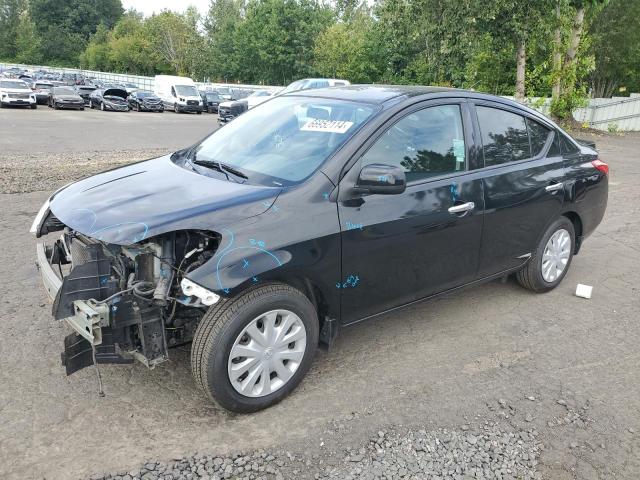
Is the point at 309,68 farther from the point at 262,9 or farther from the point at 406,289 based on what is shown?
the point at 406,289

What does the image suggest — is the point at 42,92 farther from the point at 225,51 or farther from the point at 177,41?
the point at 177,41

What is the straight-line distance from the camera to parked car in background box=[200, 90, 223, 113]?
33812 mm

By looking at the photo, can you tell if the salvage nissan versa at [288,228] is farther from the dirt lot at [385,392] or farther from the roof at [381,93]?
the dirt lot at [385,392]

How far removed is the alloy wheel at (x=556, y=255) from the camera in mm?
4840

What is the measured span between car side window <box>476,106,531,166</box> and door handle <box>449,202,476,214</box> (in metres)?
0.41

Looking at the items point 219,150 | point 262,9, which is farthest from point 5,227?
point 262,9

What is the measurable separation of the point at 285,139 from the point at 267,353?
148 cm

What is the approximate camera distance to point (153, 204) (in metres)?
3.01

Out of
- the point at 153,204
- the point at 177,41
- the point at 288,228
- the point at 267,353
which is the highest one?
the point at 177,41

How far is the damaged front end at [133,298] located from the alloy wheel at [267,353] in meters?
0.31

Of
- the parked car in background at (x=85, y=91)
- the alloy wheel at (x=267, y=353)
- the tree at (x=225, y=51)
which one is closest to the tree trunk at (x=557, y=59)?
the alloy wheel at (x=267, y=353)

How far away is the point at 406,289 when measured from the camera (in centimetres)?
369

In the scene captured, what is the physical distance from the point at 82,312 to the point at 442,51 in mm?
20189

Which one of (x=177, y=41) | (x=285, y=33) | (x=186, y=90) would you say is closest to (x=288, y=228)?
(x=186, y=90)
